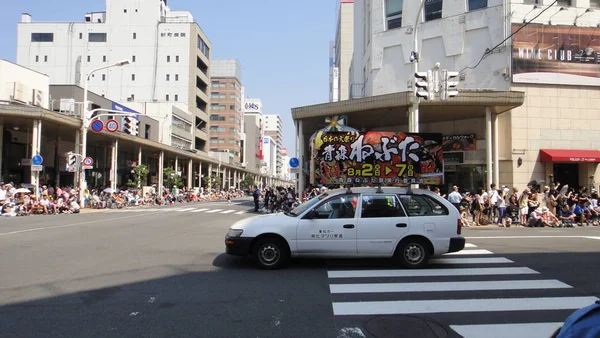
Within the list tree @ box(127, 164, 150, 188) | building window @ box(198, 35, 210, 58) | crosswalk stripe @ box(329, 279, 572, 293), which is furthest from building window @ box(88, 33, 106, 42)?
crosswalk stripe @ box(329, 279, 572, 293)

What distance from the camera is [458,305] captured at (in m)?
5.61

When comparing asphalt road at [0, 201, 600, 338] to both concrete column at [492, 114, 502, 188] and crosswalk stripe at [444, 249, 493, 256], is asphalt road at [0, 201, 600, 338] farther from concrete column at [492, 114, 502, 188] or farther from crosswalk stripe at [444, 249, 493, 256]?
concrete column at [492, 114, 502, 188]

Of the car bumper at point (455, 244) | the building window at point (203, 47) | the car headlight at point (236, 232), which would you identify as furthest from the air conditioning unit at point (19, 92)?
the building window at point (203, 47)

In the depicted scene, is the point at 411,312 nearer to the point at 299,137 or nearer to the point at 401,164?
the point at 401,164

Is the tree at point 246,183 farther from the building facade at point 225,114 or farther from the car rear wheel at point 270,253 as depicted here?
the car rear wheel at point 270,253

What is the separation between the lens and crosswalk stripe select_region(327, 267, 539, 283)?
7277 mm

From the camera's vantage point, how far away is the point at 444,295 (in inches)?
239

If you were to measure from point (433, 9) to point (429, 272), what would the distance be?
23194 mm

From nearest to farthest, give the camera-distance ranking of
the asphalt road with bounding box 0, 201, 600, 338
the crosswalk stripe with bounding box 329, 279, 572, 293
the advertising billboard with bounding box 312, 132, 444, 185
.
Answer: the asphalt road with bounding box 0, 201, 600, 338, the crosswalk stripe with bounding box 329, 279, 572, 293, the advertising billboard with bounding box 312, 132, 444, 185

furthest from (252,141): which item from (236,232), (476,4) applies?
(236,232)

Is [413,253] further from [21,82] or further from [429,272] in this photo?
[21,82]

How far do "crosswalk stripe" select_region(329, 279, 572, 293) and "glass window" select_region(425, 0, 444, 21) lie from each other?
2294cm

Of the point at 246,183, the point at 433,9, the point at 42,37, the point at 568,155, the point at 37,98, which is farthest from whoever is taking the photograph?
the point at 246,183

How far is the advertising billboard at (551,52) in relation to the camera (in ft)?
74.6
